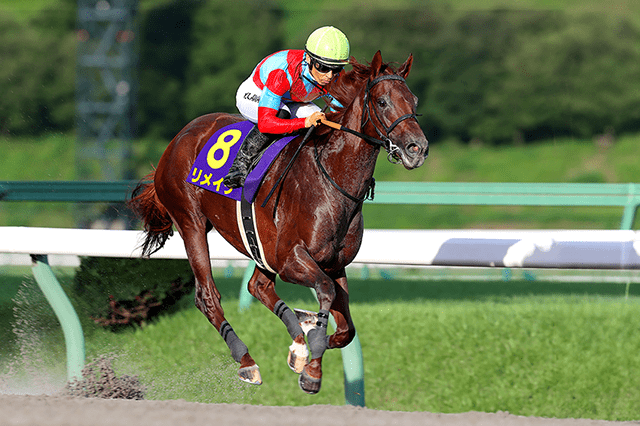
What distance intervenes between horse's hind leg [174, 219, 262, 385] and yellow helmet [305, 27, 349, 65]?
116cm

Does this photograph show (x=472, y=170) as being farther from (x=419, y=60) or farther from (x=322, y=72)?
(x=322, y=72)

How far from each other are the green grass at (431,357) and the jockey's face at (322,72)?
1652 millimetres

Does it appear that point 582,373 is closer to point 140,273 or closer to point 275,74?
point 275,74

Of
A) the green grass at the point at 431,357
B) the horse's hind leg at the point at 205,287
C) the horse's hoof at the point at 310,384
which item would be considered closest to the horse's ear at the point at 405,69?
the horse's hoof at the point at 310,384

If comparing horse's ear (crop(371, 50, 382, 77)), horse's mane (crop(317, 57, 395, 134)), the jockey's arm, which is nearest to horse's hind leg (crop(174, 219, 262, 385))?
the jockey's arm

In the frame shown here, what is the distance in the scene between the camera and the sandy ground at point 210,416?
3.16 metres

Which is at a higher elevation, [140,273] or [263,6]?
[263,6]

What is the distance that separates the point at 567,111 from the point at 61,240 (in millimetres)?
19815

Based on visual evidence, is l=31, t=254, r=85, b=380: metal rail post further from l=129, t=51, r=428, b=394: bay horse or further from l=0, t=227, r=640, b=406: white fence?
l=129, t=51, r=428, b=394: bay horse

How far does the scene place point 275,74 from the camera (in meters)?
3.19

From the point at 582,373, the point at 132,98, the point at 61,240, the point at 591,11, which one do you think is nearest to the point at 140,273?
the point at 61,240

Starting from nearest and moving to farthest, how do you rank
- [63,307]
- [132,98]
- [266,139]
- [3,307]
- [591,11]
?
[266,139], [63,307], [3,307], [132,98], [591,11]

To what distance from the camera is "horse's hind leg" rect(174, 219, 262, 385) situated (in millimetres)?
3324

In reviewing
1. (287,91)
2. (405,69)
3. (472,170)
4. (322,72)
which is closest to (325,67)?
(322,72)
